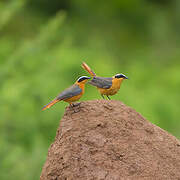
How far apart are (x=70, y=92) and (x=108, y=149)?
0.81 m

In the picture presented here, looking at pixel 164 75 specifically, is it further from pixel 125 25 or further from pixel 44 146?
pixel 44 146

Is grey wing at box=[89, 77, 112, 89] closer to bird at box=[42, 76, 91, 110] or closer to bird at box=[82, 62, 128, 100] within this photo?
bird at box=[82, 62, 128, 100]

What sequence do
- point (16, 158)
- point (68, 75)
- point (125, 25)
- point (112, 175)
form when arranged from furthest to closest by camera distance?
1. point (125, 25)
2. point (68, 75)
3. point (16, 158)
4. point (112, 175)

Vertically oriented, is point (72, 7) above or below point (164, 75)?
above

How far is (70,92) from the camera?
7.07 metres

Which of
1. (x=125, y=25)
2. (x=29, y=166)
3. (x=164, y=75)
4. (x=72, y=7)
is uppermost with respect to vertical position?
(x=72, y=7)

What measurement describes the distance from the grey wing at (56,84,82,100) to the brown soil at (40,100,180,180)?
0.54ft

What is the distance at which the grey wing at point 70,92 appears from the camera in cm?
702

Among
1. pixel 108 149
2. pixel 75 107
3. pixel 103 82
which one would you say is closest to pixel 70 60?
pixel 103 82

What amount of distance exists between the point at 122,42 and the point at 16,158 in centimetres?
1466

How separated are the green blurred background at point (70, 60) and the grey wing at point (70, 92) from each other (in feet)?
13.9

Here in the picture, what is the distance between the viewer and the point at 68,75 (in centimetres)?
1956

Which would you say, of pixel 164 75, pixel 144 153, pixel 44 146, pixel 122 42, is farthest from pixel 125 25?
pixel 144 153

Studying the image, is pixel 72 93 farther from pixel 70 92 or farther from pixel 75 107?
pixel 75 107
